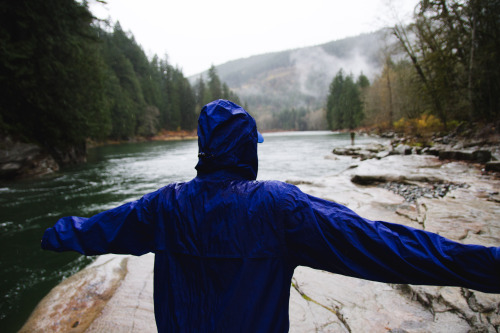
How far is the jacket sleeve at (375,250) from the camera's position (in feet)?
2.92

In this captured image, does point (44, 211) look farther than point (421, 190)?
Yes

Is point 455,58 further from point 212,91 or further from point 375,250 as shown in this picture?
point 212,91

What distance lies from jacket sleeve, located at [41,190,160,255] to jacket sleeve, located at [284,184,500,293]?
76cm

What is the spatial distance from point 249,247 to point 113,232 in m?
0.76

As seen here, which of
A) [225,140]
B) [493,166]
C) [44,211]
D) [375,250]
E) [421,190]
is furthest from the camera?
[493,166]

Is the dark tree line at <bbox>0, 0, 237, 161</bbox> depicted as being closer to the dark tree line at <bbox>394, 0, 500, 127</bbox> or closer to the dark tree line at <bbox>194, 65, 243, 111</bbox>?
the dark tree line at <bbox>394, 0, 500, 127</bbox>

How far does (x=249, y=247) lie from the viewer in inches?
40.6

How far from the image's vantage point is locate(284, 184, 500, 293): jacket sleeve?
0.89m

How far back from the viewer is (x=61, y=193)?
817 cm

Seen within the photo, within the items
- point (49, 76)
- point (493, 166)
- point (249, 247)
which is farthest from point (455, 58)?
point (49, 76)

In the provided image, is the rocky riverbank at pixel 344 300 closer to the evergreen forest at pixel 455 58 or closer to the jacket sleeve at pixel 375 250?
the jacket sleeve at pixel 375 250

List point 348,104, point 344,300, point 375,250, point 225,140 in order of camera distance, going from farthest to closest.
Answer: point 348,104
point 344,300
point 225,140
point 375,250

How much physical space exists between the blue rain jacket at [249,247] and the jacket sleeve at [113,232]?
29 millimetres

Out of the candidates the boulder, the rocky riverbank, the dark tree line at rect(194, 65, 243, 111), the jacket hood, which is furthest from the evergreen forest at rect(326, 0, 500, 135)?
the dark tree line at rect(194, 65, 243, 111)
